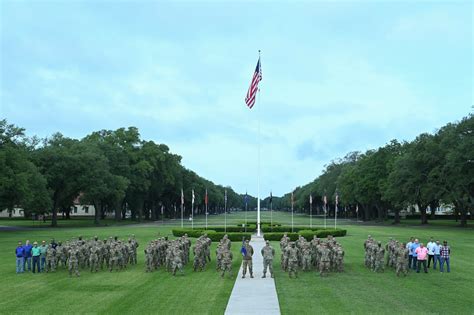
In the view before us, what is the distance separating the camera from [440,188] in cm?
6706

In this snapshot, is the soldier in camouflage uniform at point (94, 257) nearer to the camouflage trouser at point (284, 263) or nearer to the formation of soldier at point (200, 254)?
the formation of soldier at point (200, 254)

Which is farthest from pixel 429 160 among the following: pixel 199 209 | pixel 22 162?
pixel 199 209

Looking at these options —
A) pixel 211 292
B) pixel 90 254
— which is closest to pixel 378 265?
pixel 211 292

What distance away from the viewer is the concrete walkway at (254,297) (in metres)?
15.5

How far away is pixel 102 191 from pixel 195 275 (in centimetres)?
4992

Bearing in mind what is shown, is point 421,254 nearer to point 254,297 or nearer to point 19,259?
point 254,297

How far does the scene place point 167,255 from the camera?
81.5 ft

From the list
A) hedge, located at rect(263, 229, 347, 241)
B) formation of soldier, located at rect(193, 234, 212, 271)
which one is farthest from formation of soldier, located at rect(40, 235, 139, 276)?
hedge, located at rect(263, 229, 347, 241)

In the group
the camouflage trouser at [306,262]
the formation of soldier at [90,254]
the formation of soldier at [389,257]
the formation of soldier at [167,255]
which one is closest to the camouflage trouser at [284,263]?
the camouflage trouser at [306,262]

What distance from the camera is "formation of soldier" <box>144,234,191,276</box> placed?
2380 cm

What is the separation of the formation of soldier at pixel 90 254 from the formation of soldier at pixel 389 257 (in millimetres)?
12041

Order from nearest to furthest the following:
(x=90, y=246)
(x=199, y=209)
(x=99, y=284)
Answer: (x=99, y=284), (x=90, y=246), (x=199, y=209)

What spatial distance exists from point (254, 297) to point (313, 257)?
8.94m

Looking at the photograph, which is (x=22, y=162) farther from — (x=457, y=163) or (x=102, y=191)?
(x=457, y=163)
